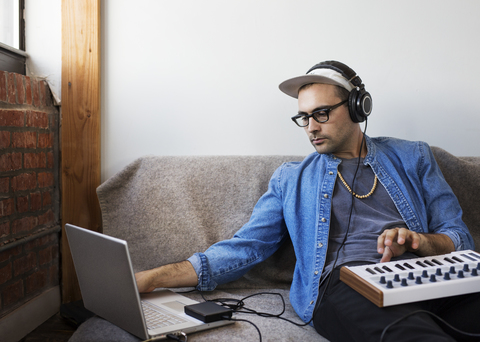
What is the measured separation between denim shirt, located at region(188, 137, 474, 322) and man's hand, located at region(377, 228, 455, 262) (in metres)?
0.06

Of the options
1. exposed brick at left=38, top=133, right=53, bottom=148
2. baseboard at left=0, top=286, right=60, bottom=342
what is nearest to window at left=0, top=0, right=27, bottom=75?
exposed brick at left=38, top=133, right=53, bottom=148

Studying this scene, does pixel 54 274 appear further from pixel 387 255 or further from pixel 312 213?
pixel 387 255

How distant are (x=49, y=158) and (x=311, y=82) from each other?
114 cm

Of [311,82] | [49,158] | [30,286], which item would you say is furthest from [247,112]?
[30,286]

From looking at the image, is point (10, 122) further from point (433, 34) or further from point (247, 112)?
point (433, 34)

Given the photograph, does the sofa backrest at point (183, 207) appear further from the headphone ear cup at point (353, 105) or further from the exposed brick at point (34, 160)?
the headphone ear cup at point (353, 105)

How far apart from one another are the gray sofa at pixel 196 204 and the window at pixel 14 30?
64 centimetres

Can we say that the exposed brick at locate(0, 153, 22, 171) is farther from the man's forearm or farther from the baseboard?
the man's forearm

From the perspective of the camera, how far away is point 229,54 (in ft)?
5.79

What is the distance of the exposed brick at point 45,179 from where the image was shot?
1.62 m

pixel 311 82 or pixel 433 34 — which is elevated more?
pixel 433 34

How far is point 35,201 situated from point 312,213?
1103mm

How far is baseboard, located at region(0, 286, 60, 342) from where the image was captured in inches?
55.7

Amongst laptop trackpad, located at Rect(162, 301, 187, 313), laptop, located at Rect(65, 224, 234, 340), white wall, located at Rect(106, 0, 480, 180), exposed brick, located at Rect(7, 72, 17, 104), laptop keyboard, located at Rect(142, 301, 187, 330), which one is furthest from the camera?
white wall, located at Rect(106, 0, 480, 180)
